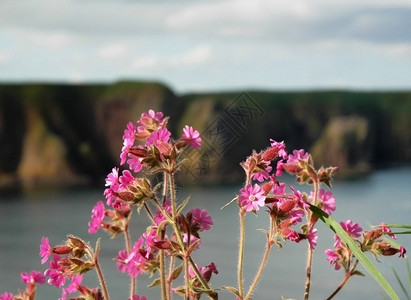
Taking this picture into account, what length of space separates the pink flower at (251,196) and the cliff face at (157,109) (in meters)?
26.6

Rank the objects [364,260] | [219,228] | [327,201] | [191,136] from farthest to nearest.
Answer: [219,228]
[327,201]
[191,136]
[364,260]

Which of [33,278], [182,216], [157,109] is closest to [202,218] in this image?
[182,216]

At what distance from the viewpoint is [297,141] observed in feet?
106

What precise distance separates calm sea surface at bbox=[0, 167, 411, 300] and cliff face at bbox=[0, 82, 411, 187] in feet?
3.11

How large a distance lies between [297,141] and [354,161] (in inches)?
153

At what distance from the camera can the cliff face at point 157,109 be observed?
96.4 feet

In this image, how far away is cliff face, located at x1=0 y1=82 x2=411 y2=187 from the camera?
29391 mm

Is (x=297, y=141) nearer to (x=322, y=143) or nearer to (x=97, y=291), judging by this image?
(x=322, y=143)

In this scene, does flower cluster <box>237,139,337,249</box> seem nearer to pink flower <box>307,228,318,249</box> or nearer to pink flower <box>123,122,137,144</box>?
pink flower <box>307,228,318,249</box>

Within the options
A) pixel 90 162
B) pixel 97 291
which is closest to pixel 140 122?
Answer: pixel 97 291

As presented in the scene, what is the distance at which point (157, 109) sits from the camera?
30109 millimetres

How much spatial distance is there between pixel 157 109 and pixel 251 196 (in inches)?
1152

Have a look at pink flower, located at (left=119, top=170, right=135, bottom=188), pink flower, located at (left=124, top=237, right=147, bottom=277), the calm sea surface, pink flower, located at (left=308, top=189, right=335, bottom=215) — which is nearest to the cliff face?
the calm sea surface

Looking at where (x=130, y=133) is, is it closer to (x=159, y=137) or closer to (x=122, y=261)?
(x=159, y=137)
